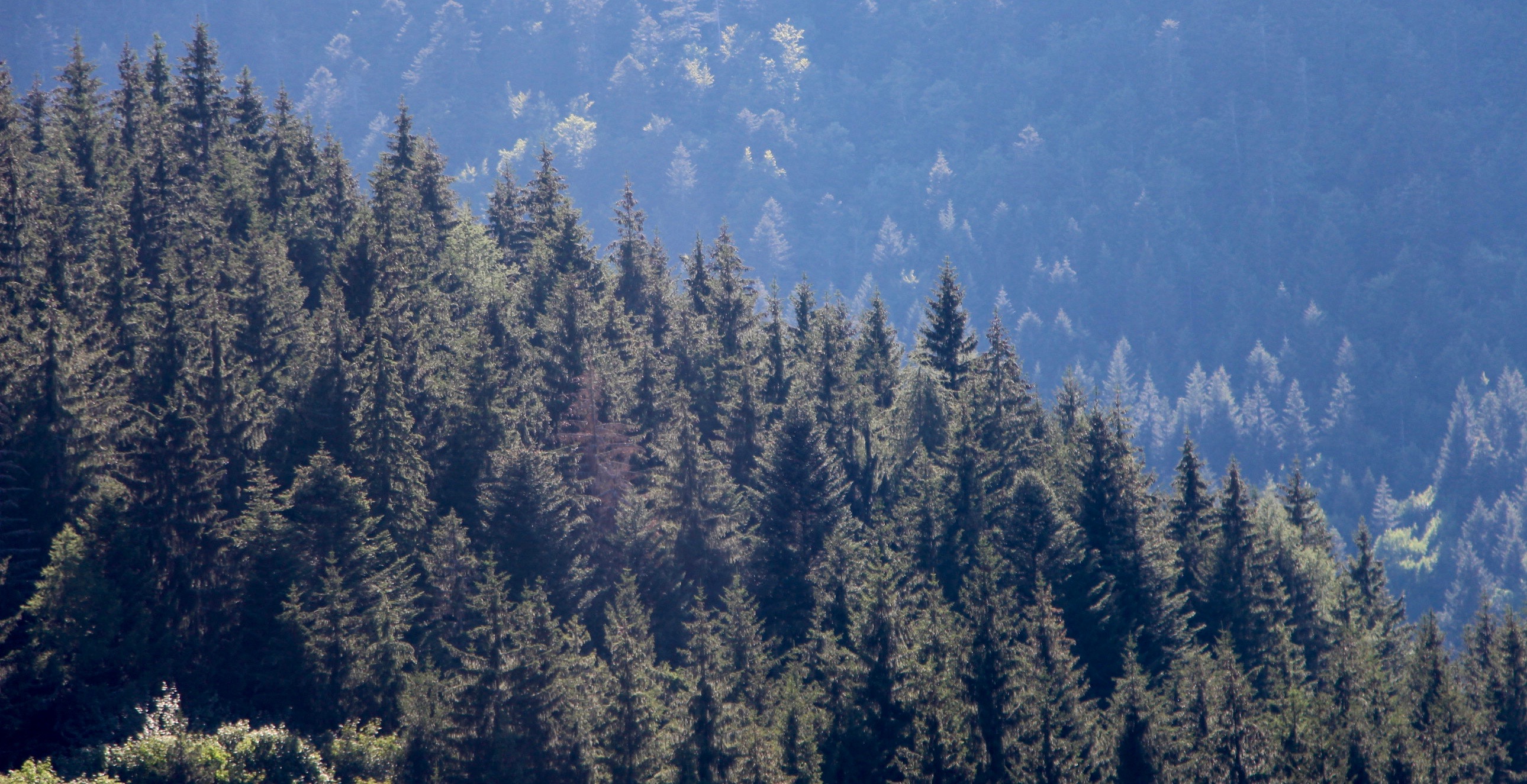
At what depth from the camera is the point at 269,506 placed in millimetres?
34344

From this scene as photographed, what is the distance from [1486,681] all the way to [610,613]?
39.9 metres

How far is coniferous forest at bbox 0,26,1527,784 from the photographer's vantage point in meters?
32.5

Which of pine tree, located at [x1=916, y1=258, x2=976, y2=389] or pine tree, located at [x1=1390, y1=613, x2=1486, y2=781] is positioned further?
pine tree, located at [x1=916, y1=258, x2=976, y2=389]

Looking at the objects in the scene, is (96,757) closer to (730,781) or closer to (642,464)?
(730,781)

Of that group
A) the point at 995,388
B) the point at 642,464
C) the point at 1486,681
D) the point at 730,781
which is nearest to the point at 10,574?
the point at 730,781

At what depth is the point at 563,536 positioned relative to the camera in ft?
138

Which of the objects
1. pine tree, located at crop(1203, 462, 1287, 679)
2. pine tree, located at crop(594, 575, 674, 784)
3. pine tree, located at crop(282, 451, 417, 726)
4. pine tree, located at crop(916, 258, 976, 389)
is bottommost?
pine tree, located at crop(594, 575, 674, 784)

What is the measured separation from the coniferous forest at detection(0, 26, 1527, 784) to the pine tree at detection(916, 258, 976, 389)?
0.18 m

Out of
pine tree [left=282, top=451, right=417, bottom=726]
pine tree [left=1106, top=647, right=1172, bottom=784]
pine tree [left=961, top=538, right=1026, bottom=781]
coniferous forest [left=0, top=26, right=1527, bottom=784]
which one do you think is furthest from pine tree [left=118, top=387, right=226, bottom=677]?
pine tree [left=1106, top=647, right=1172, bottom=784]

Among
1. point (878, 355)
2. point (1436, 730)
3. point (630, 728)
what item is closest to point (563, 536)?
point (630, 728)

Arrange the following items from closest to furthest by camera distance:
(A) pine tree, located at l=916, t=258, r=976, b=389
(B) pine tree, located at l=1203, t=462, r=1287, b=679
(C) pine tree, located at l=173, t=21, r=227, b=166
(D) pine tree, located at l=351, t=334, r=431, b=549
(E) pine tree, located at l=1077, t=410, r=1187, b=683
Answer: (D) pine tree, located at l=351, t=334, r=431, b=549 → (E) pine tree, located at l=1077, t=410, r=1187, b=683 → (B) pine tree, located at l=1203, t=462, r=1287, b=679 → (A) pine tree, located at l=916, t=258, r=976, b=389 → (C) pine tree, located at l=173, t=21, r=227, b=166

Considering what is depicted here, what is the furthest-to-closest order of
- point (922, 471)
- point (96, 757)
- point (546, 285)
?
1. point (546, 285)
2. point (922, 471)
3. point (96, 757)

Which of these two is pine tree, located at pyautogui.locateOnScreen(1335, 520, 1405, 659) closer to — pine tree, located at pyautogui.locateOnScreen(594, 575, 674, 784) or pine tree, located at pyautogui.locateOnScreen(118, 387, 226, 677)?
pine tree, located at pyautogui.locateOnScreen(594, 575, 674, 784)

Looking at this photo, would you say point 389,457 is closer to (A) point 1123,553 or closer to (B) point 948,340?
(A) point 1123,553
